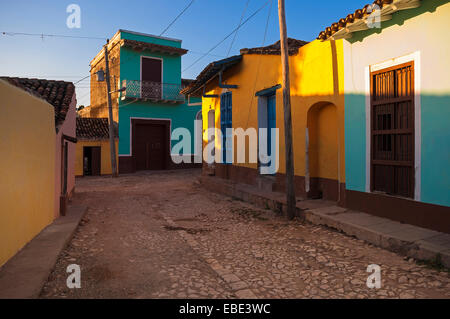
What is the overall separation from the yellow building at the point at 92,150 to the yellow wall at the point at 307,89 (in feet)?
35.3

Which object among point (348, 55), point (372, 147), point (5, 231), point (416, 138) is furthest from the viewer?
point (348, 55)

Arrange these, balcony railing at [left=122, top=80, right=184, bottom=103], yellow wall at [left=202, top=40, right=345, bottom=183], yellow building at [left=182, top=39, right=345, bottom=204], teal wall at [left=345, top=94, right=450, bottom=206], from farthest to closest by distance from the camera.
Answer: balcony railing at [left=122, top=80, right=184, bottom=103]
yellow building at [left=182, top=39, right=345, bottom=204]
yellow wall at [left=202, top=40, right=345, bottom=183]
teal wall at [left=345, top=94, right=450, bottom=206]

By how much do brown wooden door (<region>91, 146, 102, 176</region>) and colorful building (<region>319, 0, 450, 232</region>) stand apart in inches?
580

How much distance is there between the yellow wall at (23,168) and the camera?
3.81 meters

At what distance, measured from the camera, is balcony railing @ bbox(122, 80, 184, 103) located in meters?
18.7

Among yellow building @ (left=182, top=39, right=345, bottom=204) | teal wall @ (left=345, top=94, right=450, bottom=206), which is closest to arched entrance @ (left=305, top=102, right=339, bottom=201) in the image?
yellow building @ (left=182, top=39, right=345, bottom=204)

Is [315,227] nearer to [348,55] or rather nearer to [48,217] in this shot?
[348,55]

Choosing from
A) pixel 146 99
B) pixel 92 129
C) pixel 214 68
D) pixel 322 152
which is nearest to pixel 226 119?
pixel 214 68

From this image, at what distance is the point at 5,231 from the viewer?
3.86 meters

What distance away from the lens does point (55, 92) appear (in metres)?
7.73

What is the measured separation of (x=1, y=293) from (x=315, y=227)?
4723 mm

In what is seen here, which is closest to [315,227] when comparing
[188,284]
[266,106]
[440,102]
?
[440,102]

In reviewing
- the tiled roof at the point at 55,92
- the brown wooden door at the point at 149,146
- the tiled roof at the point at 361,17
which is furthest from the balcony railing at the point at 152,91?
the tiled roof at the point at 361,17

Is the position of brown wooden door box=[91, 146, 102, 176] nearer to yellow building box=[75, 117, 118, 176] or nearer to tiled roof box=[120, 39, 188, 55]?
yellow building box=[75, 117, 118, 176]
